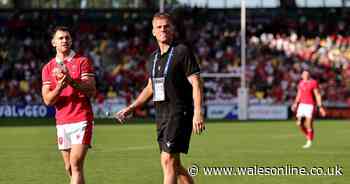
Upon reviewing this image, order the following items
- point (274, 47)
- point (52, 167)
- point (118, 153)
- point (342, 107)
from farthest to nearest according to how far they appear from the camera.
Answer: point (274, 47)
point (342, 107)
point (118, 153)
point (52, 167)

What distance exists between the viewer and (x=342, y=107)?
4791 centimetres

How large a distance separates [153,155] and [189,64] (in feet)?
35.6

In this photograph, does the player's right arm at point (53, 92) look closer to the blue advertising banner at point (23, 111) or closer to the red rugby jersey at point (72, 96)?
the red rugby jersey at point (72, 96)

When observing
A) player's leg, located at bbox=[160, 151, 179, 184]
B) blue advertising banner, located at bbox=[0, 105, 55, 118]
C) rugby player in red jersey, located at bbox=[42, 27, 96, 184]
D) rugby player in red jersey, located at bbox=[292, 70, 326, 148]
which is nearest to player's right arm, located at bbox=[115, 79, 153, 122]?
rugby player in red jersey, located at bbox=[42, 27, 96, 184]

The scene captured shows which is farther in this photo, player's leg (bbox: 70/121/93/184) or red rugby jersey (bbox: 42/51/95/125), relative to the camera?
red rugby jersey (bbox: 42/51/95/125)

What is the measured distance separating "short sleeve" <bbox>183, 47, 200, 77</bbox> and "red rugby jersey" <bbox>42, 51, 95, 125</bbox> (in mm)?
1270

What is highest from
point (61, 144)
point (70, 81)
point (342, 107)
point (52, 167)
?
point (70, 81)

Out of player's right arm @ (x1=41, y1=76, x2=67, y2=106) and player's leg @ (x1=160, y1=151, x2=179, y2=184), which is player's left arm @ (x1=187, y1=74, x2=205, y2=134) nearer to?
player's leg @ (x1=160, y1=151, x2=179, y2=184)

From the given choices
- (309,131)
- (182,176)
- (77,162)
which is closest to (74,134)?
(77,162)

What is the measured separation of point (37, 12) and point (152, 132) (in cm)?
2997

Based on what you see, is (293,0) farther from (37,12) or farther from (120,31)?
(37,12)

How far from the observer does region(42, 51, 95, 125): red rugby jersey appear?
11383mm

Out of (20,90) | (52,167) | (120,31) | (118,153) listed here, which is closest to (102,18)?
(120,31)

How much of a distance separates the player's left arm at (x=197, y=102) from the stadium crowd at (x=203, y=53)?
125 feet
